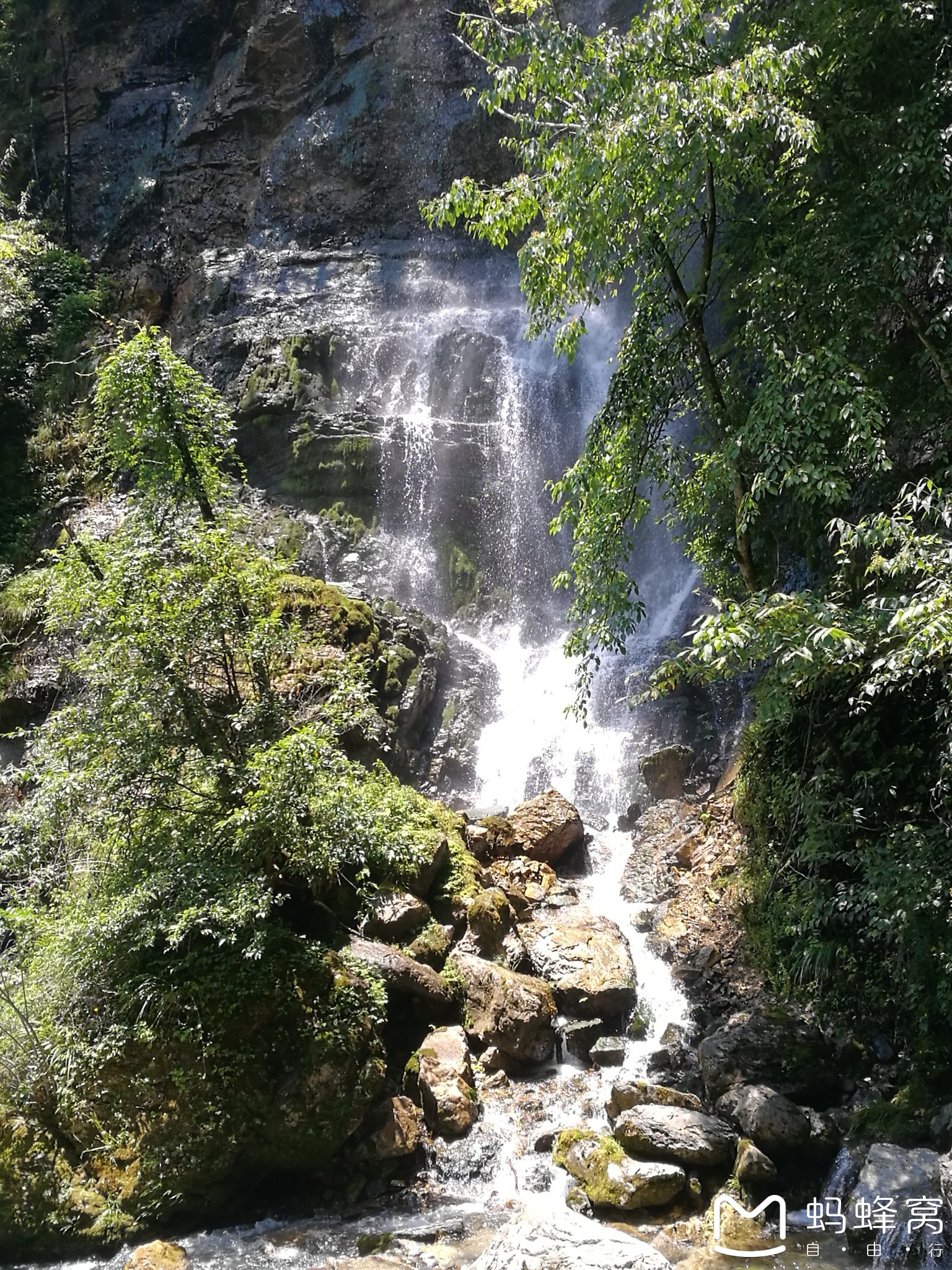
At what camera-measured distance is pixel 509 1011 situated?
28.0ft

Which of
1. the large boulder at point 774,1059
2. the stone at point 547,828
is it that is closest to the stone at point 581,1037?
the large boulder at point 774,1059

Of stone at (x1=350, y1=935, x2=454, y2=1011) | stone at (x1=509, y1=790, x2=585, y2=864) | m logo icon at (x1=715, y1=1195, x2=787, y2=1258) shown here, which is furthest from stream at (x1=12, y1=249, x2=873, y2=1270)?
m logo icon at (x1=715, y1=1195, x2=787, y2=1258)

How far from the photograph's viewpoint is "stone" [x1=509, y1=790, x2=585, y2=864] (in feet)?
39.3

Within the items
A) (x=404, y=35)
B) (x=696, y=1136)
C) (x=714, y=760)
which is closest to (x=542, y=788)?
(x=714, y=760)

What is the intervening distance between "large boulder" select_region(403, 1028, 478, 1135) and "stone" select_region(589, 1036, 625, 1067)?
1.21 metres

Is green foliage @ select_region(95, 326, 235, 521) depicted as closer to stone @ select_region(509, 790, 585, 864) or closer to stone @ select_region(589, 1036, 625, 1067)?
stone @ select_region(509, 790, 585, 864)

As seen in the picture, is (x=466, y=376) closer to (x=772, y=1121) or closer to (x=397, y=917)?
(x=397, y=917)

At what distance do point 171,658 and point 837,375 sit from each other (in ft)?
19.0

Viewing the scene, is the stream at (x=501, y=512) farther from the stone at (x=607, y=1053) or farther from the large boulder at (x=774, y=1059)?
the large boulder at (x=774, y=1059)

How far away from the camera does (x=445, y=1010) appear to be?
8625mm

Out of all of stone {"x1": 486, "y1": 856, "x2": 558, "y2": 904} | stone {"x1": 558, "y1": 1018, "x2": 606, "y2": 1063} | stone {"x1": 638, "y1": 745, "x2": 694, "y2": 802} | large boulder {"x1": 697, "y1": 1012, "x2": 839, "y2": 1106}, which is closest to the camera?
large boulder {"x1": 697, "y1": 1012, "x2": 839, "y2": 1106}

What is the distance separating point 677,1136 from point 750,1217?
0.71 m

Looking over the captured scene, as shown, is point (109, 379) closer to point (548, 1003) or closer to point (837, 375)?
point (837, 375)

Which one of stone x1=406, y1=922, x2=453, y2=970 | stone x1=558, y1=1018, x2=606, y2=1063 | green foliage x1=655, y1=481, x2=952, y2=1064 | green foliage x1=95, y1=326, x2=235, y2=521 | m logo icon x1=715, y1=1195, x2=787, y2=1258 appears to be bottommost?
stone x1=558, y1=1018, x2=606, y2=1063
